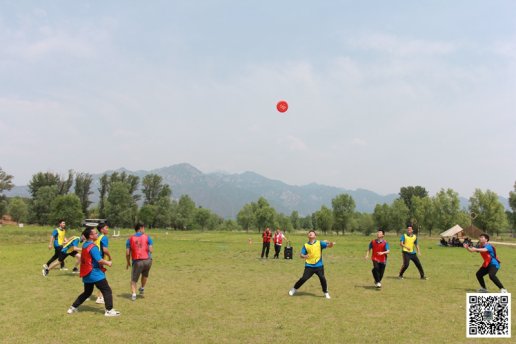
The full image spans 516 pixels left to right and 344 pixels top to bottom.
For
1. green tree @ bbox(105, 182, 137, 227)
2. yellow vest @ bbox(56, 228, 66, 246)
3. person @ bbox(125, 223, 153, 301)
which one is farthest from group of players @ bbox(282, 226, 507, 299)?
green tree @ bbox(105, 182, 137, 227)

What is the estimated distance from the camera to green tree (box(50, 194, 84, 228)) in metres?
81.8

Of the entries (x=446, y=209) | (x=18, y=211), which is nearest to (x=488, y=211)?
(x=446, y=209)

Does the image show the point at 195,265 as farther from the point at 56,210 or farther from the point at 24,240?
the point at 56,210

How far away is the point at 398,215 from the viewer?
107 m

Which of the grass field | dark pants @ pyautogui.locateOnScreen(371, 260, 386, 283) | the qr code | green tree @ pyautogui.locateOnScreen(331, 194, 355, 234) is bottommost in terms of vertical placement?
the grass field

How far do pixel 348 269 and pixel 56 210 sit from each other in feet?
268

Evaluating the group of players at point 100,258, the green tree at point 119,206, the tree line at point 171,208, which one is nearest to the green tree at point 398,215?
the tree line at point 171,208

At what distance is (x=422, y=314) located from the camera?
1080cm

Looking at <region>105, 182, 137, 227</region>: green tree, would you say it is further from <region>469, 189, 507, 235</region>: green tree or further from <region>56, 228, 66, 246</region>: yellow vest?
<region>56, 228, 66, 246</region>: yellow vest

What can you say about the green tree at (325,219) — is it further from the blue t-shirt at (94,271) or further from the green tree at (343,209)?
the blue t-shirt at (94,271)

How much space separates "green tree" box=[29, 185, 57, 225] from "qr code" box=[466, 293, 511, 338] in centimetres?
10847

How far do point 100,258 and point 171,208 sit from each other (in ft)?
395

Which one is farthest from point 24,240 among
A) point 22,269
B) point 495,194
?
point 495,194

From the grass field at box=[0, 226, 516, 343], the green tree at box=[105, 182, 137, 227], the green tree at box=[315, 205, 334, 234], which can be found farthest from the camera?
the green tree at box=[315, 205, 334, 234]
